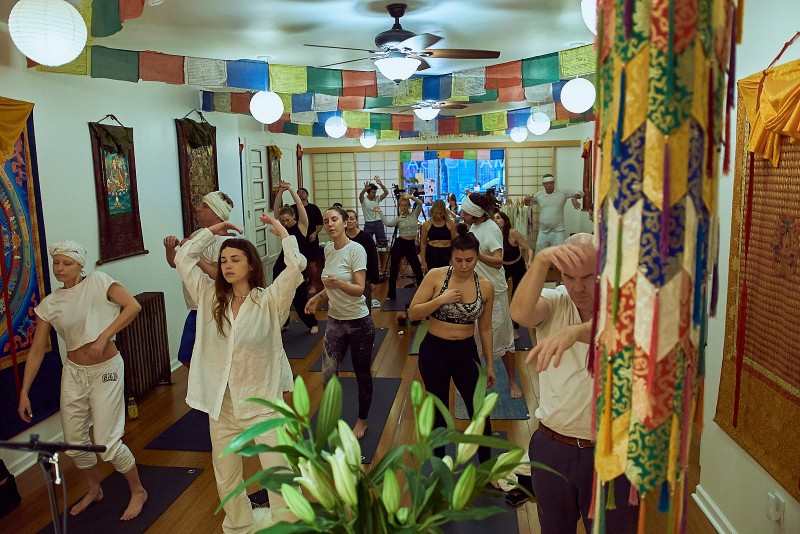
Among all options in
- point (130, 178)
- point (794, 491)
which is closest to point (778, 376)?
point (794, 491)

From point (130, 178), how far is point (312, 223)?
→ 10.7 ft

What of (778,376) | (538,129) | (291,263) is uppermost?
(538,129)

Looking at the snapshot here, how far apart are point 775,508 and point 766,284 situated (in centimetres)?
88

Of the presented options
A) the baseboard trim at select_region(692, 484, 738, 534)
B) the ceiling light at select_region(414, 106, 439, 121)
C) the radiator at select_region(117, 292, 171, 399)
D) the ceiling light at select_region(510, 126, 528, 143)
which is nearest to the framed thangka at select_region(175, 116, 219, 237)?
the radiator at select_region(117, 292, 171, 399)

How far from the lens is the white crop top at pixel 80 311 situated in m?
3.24

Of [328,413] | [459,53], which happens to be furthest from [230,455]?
[459,53]

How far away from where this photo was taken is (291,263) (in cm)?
279

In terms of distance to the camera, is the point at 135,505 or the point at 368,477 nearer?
the point at 368,477

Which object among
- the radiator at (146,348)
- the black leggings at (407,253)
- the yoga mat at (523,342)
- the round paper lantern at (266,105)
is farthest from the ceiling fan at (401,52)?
the black leggings at (407,253)

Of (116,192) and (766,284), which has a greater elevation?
(116,192)

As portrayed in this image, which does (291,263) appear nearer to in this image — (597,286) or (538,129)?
(597,286)

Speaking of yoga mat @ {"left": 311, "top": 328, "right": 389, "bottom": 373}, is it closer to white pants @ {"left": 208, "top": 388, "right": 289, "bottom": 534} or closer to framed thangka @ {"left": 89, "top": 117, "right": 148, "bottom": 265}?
framed thangka @ {"left": 89, "top": 117, "right": 148, "bottom": 265}

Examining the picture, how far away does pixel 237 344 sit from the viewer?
2.79m

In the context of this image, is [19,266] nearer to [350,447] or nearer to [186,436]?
[186,436]
